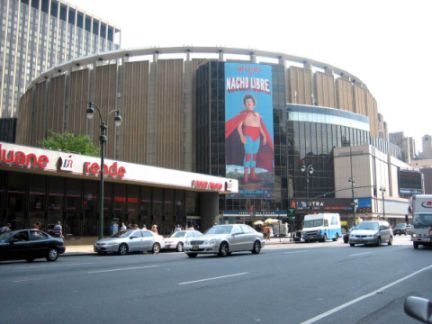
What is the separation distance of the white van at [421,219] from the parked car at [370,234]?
2.60 metres

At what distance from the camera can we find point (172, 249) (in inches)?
1155

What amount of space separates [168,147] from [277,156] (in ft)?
59.3

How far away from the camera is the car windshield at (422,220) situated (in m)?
26.7

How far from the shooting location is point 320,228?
42906 mm

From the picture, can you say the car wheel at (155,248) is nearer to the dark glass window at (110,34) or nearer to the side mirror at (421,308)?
the side mirror at (421,308)

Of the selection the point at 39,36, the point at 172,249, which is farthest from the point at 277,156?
the point at 39,36

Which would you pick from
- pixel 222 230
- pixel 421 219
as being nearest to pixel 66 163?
pixel 222 230

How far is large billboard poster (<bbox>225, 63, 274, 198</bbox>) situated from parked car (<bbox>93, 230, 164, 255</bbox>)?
43.4 metres

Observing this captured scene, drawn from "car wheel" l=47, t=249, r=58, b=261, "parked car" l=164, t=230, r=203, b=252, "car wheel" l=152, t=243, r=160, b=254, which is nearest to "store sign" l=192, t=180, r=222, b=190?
"parked car" l=164, t=230, r=203, b=252

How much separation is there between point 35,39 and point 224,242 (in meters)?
147

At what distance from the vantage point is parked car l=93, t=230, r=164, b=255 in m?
24.8

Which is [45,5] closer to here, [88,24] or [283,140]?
[88,24]

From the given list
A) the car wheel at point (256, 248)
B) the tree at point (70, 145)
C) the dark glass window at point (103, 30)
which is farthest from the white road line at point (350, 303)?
the dark glass window at point (103, 30)

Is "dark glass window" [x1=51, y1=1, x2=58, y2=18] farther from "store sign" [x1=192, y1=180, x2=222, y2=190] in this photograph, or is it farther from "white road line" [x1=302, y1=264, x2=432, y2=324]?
"white road line" [x1=302, y1=264, x2=432, y2=324]
